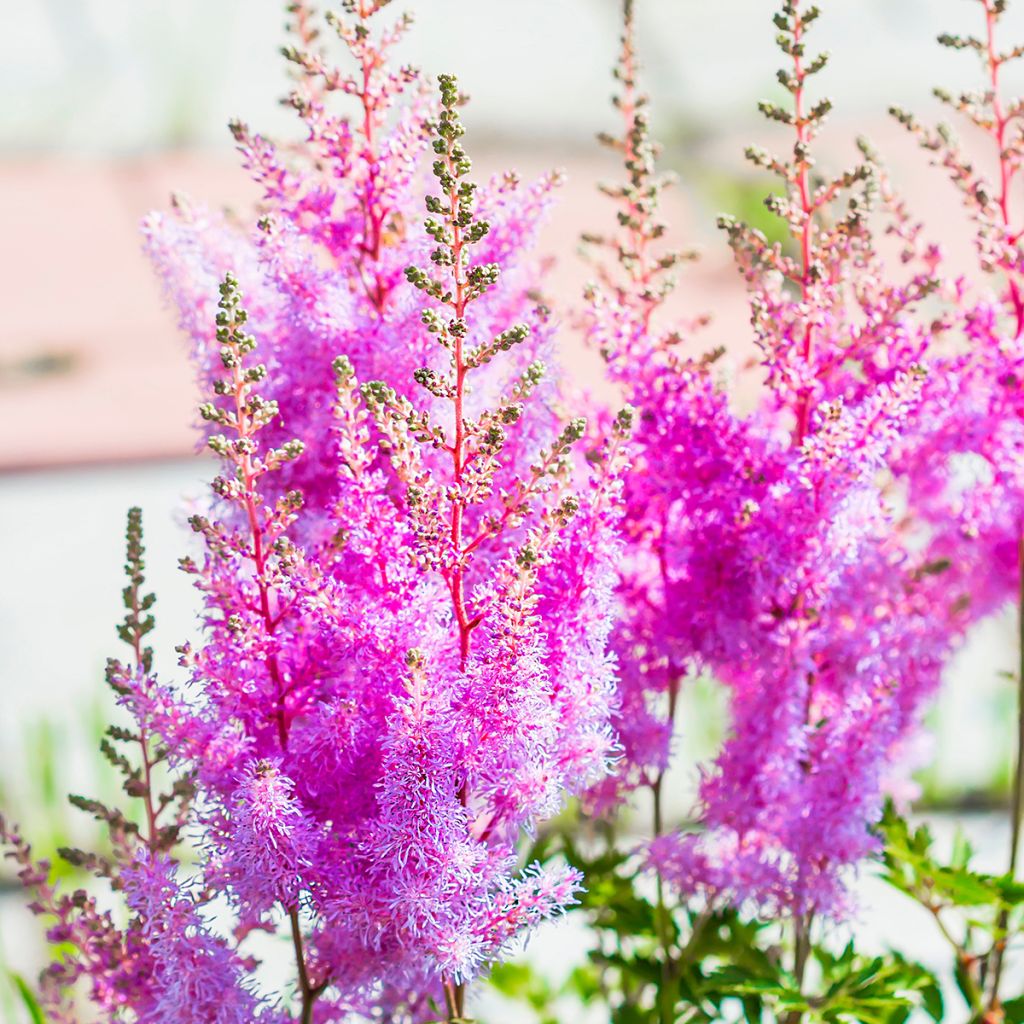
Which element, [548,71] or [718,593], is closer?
[718,593]

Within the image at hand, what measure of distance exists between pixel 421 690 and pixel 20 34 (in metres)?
4.11

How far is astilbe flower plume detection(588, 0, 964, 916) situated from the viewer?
3.13 feet

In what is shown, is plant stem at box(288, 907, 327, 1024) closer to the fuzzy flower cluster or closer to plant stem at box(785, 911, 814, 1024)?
the fuzzy flower cluster

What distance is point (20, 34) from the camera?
173 inches

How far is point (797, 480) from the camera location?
947 millimetres

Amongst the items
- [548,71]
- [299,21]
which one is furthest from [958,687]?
[548,71]

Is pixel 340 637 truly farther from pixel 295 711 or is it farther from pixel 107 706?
pixel 107 706

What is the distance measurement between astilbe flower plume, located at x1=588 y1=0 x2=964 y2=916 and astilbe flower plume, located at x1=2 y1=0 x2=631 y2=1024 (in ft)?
0.26

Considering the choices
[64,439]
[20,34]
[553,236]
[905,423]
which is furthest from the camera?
[20,34]

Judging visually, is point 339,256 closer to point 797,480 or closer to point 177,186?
point 797,480

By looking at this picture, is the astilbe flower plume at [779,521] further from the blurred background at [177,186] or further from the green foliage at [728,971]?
the blurred background at [177,186]

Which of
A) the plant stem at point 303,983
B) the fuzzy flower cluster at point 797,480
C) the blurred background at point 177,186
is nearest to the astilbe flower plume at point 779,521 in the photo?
the fuzzy flower cluster at point 797,480

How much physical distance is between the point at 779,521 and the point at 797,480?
0.03 m

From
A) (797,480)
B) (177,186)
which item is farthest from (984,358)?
(177,186)
